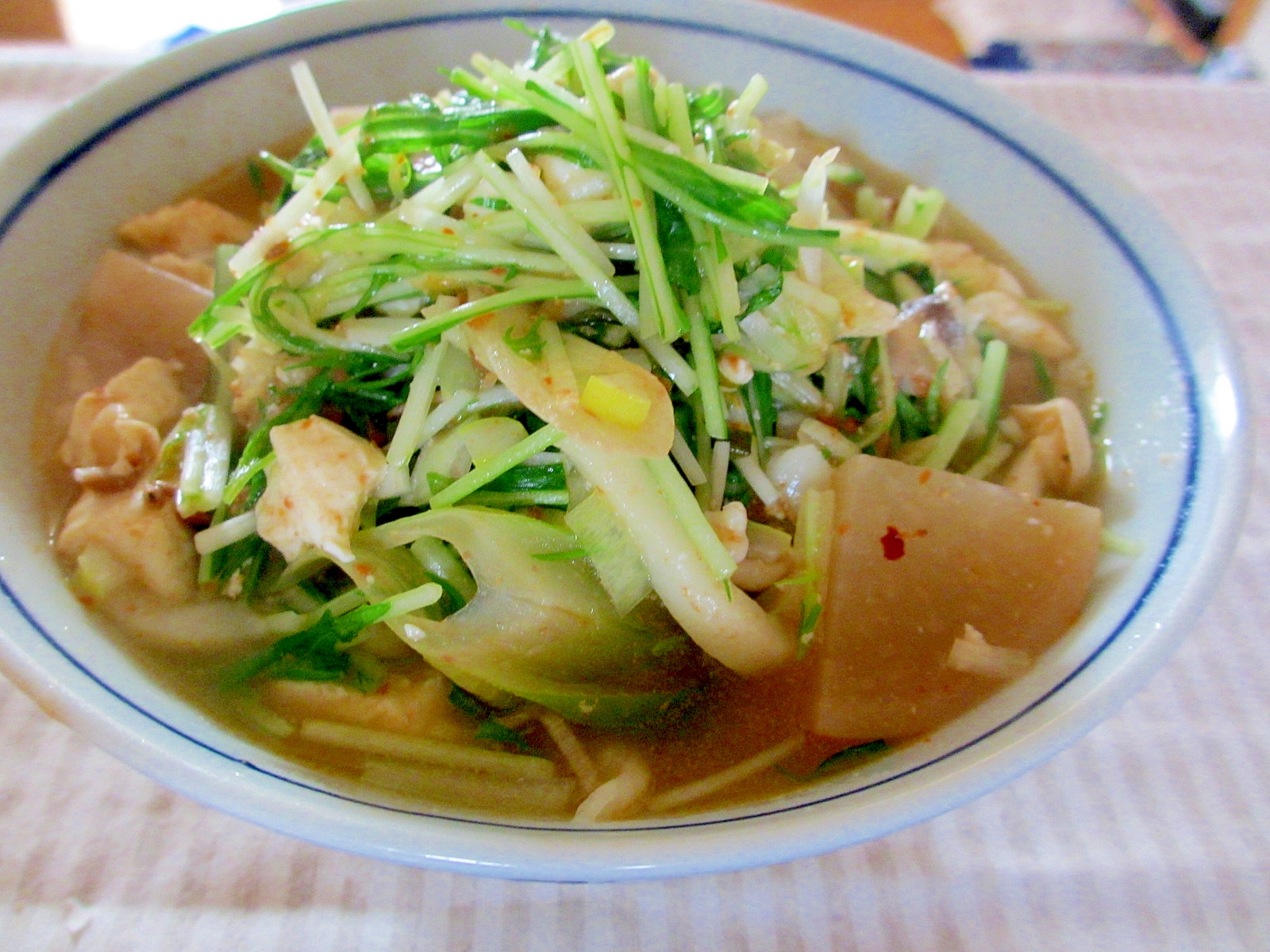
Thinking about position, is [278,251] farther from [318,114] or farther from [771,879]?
[771,879]

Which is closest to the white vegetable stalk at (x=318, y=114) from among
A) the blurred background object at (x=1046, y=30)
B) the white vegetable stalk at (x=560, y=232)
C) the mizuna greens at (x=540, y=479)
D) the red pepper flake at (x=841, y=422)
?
the mizuna greens at (x=540, y=479)

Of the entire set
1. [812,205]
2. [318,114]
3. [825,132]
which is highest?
[318,114]

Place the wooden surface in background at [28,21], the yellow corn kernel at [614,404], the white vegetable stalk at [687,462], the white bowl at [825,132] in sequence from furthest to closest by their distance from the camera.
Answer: the wooden surface in background at [28,21] < the white vegetable stalk at [687,462] < the yellow corn kernel at [614,404] < the white bowl at [825,132]

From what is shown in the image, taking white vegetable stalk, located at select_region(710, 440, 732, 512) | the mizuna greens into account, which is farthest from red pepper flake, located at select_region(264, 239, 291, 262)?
white vegetable stalk, located at select_region(710, 440, 732, 512)

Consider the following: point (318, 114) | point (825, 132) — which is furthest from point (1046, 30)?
point (318, 114)

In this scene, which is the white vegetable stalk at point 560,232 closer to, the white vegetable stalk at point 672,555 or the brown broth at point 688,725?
the white vegetable stalk at point 672,555
